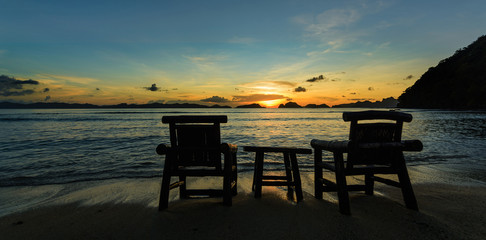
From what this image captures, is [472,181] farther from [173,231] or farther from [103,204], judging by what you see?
[103,204]

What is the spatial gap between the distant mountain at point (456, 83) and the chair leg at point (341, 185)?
116037 mm

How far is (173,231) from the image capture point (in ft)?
12.1

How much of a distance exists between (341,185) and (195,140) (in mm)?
2675

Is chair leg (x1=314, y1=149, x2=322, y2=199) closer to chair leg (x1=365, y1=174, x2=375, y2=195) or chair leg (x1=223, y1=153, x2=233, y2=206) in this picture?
chair leg (x1=365, y1=174, x2=375, y2=195)

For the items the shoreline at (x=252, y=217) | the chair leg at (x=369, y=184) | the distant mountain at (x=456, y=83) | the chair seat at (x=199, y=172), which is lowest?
the shoreline at (x=252, y=217)

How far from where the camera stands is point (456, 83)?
101438mm

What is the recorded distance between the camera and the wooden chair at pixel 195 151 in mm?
4477

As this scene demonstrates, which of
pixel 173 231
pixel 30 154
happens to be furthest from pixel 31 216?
pixel 30 154

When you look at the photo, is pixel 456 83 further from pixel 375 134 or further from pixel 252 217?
pixel 252 217

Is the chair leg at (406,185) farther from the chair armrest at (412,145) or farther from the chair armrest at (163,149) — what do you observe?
the chair armrest at (163,149)

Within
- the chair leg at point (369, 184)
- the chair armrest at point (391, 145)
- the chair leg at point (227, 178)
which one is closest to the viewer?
the chair armrest at point (391, 145)

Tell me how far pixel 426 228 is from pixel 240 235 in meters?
2.80

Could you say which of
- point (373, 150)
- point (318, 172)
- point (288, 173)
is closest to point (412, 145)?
point (373, 150)

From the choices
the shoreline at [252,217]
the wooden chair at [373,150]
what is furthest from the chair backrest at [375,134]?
the shoreline at [252,217]
